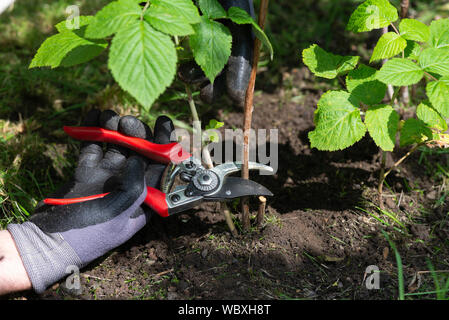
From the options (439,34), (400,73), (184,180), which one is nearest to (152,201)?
(184,180)

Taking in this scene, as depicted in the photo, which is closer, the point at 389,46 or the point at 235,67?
the point at 389,46

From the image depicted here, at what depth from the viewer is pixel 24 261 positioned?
1416mm

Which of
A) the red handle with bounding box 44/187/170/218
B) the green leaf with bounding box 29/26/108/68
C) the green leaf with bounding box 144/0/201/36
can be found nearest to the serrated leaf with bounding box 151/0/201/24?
the green leaf with bounding box 144/0/201/36

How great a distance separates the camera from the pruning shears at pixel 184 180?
153 centimetres

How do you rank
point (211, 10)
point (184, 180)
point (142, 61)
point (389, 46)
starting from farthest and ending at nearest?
point (184, 180) < point (389, 46) < point (211, 10) < point (142, 61)

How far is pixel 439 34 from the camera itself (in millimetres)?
1457

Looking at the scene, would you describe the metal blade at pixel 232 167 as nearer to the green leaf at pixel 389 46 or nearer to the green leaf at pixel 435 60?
the green leaf at pixel 389 46

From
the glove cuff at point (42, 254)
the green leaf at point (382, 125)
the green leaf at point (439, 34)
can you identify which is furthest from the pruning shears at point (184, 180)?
the green leaf at point (439, 34)

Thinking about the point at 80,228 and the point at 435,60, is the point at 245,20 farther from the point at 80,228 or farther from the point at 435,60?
the point at 80,228

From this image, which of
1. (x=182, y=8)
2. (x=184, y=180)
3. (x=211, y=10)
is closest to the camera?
(x=182, y=8)

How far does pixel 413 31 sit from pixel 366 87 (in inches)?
9.8

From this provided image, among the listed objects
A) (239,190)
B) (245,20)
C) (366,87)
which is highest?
(245,20)

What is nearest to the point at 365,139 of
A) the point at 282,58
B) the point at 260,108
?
the point at 260,108

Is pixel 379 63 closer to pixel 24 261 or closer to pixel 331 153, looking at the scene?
pixel 331 153
